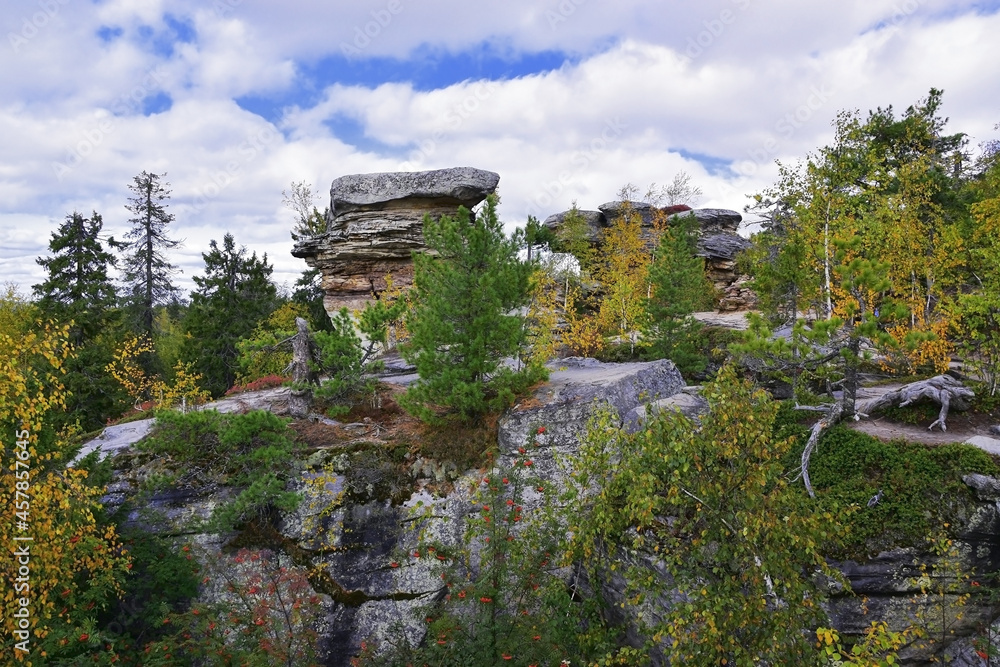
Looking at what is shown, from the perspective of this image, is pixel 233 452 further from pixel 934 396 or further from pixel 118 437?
pixel 934 396

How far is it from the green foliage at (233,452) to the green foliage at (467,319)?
9.06ft

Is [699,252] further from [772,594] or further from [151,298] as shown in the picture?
[151,298]

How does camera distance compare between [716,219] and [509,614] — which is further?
[716,219]

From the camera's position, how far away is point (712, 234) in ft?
115

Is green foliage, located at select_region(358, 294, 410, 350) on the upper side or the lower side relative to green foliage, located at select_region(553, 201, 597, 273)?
lower

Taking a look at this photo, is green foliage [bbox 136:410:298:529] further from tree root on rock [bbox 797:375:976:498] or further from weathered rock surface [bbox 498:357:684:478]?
tree root on rock [bbox 797:375:976:498]

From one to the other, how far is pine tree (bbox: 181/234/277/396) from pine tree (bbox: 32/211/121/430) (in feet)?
10.6

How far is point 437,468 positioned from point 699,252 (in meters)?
27.2

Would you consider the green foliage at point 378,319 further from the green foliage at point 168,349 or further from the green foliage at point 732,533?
the green foliage at point 168,349

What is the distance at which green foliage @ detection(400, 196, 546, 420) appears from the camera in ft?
34.2

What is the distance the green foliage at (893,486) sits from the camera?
7625 millimetres

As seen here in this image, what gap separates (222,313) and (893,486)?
25.8 metres

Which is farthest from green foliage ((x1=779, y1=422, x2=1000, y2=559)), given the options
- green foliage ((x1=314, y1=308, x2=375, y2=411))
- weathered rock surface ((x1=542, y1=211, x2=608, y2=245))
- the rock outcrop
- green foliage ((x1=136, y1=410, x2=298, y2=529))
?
weathered rock surface ((x1=542, y1=211, x2=608, y2=245))
